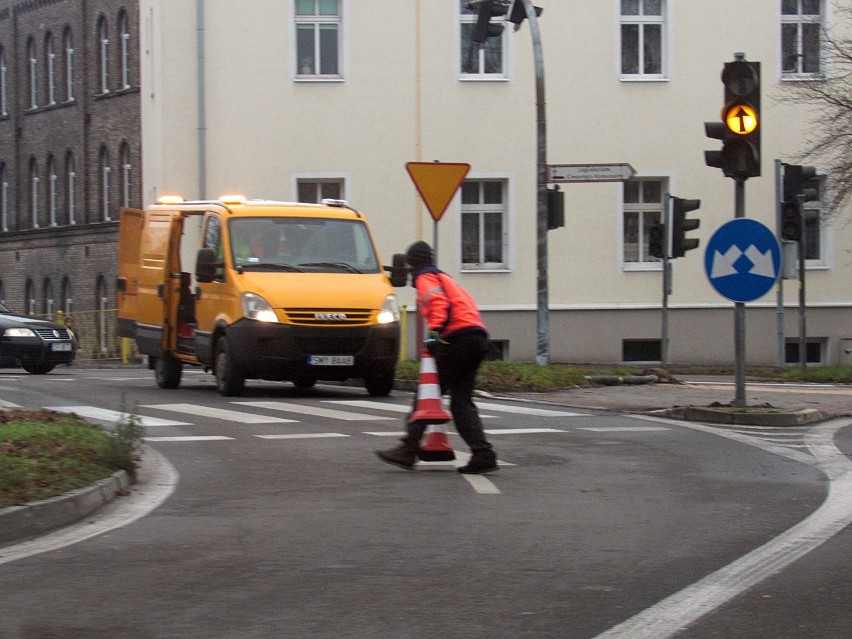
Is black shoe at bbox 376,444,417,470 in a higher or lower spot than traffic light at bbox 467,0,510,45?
lower

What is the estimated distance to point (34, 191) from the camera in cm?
4744

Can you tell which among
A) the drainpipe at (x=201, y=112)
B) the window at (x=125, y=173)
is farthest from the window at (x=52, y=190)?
the drainpipe at (x=201, y=112)

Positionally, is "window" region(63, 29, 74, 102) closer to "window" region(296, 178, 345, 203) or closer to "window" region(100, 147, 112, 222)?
"window" region(100, 147, 112, 222)

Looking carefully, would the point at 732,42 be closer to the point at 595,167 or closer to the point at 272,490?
the point at 595,167

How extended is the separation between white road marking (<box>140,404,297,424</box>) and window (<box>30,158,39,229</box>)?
32.2 meters

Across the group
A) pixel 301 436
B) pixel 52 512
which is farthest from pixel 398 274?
pixel 52 512

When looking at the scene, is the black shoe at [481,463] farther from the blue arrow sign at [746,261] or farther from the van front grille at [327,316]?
the van front grille at [327,316]

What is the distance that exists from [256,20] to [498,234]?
6.46 meters

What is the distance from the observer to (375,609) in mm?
6059

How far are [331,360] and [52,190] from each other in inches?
1210

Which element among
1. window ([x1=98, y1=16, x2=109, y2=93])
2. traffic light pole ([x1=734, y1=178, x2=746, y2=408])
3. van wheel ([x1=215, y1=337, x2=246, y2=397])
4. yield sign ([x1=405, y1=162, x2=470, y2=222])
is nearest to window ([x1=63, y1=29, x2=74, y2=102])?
window ([x1=98, y1=16, x2=109, y2=93])

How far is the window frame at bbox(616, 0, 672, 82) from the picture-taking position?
31.7 metres

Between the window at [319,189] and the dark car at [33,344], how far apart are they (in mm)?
6664

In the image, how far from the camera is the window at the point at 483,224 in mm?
31609
